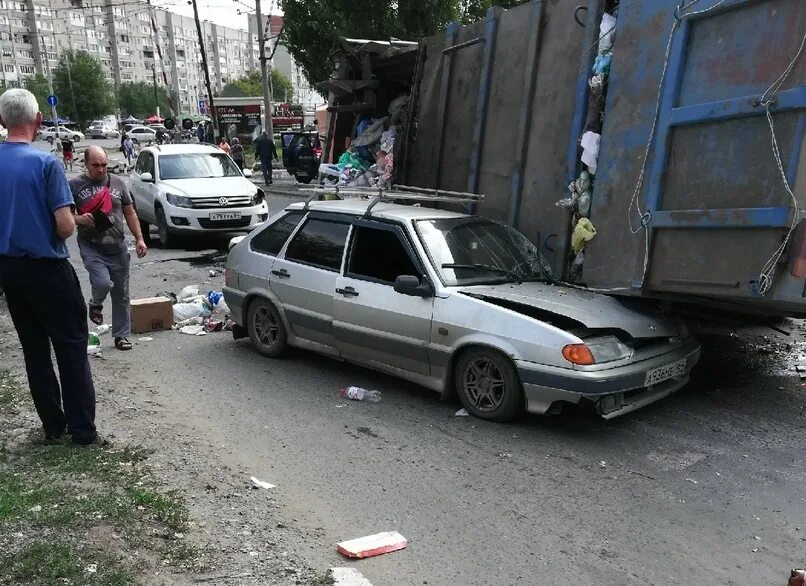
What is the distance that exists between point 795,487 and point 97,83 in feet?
318

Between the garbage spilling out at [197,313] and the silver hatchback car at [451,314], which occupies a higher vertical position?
the silver hatchback car at [451,314]

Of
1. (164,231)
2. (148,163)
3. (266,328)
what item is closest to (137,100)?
(148,163)

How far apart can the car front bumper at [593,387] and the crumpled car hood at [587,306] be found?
0.29 m

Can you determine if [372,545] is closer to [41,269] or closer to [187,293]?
[41,269]

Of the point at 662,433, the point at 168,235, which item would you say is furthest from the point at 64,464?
the point at 168,235

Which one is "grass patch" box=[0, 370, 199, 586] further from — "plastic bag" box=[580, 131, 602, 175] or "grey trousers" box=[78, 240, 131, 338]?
"plastic bag" box=[580, 131, 602, 175]

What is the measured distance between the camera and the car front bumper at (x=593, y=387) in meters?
4.49

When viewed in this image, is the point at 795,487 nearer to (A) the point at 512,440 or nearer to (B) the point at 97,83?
(A) the point at 512,440

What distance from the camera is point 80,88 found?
86.8 meters

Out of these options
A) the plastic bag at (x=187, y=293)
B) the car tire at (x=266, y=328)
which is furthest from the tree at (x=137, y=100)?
the car tire at (x=266, y=328)

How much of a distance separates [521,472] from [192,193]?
10.1 m

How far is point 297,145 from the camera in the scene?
26.2m

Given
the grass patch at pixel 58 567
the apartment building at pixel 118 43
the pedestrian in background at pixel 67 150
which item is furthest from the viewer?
the apartment building at pixel 118 43

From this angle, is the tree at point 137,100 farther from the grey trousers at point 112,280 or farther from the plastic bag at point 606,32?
the plastic bag at point 606,32
